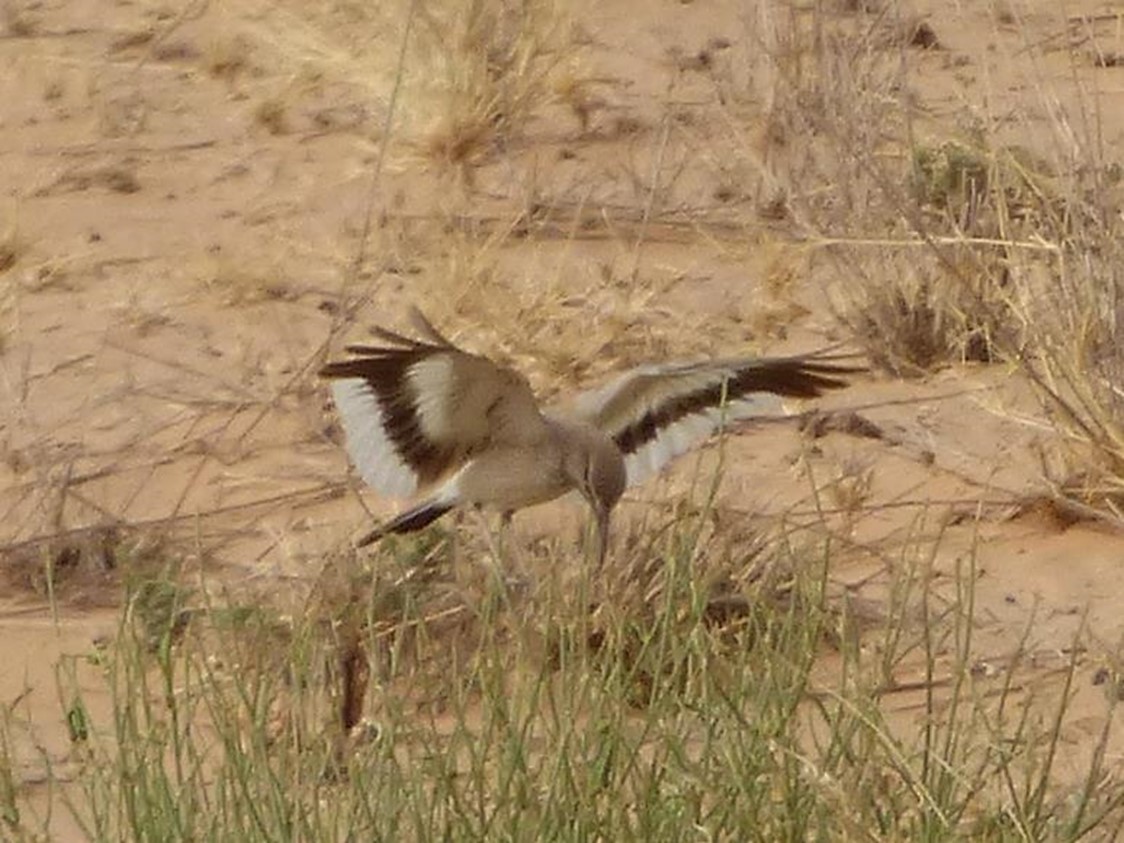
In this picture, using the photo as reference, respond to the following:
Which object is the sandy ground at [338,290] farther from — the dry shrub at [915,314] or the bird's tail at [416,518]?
the bird's tail at [416,518]

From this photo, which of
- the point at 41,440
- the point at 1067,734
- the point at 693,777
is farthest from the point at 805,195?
the point at 693,777

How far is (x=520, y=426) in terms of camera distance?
5457 mm

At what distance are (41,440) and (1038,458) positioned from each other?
7.13 ft

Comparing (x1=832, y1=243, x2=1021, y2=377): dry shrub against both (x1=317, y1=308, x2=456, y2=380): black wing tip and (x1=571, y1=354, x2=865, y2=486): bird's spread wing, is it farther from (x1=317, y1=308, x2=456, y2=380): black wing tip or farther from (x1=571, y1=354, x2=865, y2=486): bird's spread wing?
(x1=317, y1=308, x2=456, y2=380): black wing tip

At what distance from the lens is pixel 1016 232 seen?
683 centimetres

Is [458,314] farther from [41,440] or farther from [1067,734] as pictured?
[1067,734]

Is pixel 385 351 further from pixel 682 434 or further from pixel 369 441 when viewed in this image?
pixel 682 434

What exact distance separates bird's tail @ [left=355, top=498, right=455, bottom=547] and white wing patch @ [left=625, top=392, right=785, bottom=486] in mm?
362

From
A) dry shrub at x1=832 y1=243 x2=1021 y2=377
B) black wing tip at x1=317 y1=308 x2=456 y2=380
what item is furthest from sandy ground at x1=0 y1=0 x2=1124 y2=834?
black wing tip at x1=317 y1=308 x2=456 y2=380

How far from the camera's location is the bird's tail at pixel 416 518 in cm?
561

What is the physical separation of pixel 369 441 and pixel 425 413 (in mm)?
125

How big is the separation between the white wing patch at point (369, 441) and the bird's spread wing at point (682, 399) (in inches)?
16.0

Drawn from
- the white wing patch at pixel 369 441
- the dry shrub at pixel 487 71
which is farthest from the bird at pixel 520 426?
the dry shrub at pixel 487 71

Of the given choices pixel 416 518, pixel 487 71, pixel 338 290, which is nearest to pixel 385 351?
pixel 416 518
